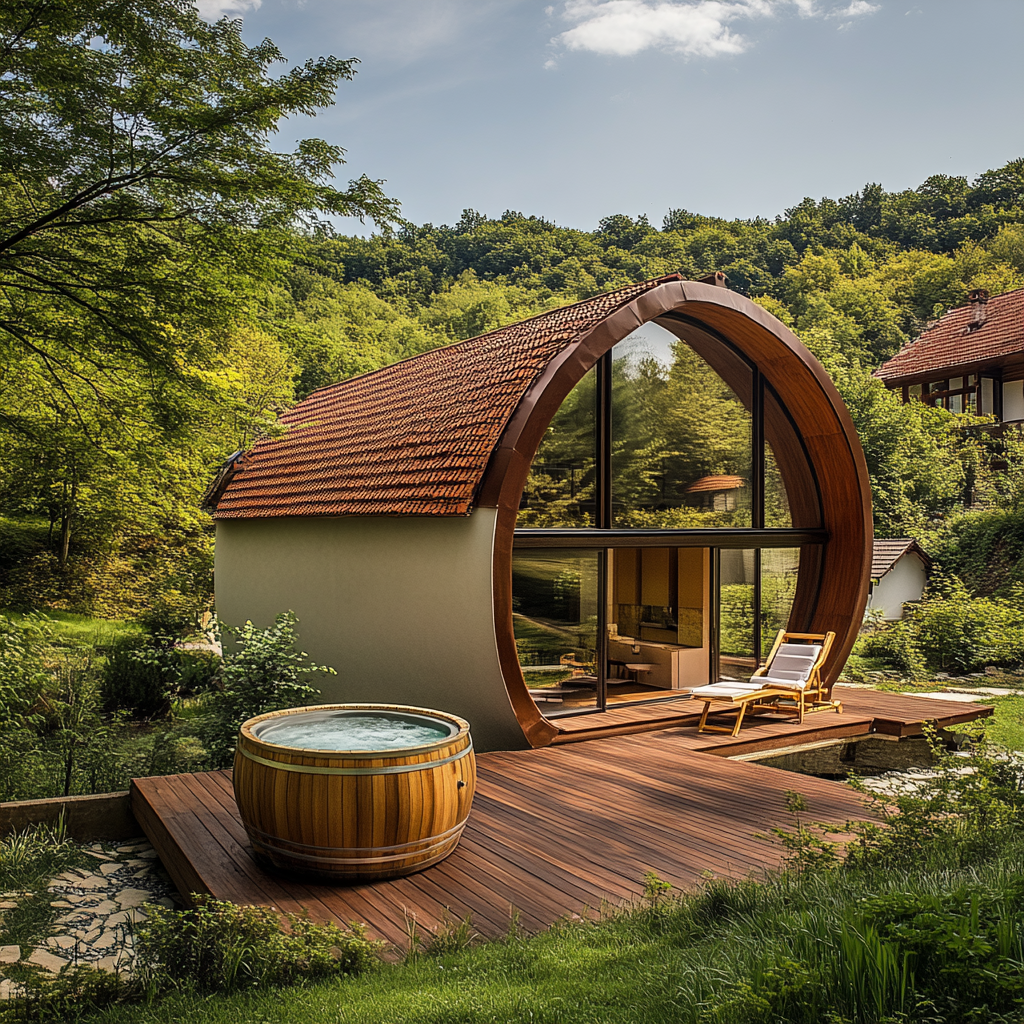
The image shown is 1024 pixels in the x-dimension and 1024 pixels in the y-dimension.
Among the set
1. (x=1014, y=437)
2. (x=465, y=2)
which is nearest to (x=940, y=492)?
(x=1014, y=437)

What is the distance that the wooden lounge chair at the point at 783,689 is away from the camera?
833 centimetres

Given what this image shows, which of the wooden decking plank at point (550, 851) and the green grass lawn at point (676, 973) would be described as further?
the wooden decking plank at point (550, 851)

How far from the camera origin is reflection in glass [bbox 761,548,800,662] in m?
10.3

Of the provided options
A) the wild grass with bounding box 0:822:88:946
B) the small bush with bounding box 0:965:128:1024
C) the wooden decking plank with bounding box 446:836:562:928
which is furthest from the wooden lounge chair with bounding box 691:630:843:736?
the small bush with bounding box 0:965:128:1024

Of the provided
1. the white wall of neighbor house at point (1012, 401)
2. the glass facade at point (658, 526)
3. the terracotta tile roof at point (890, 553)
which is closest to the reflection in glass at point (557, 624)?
the glass facade at point (658, 526)

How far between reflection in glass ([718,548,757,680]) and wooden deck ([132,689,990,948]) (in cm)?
199

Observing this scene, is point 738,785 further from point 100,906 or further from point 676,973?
point 100,906

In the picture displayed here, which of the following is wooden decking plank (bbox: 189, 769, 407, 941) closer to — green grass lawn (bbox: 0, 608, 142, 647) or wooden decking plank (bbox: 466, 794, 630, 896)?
wooden decking plank (bbox: 466, 794, 630, 896)

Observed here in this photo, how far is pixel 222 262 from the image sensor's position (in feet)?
21.2

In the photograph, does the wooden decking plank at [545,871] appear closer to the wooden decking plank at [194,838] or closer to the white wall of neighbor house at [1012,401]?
the wooden decking plank at [194,838]

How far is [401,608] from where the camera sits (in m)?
7.97

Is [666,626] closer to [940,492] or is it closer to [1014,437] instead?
[940,492]

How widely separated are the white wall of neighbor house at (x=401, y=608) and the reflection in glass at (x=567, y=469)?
0.98 m

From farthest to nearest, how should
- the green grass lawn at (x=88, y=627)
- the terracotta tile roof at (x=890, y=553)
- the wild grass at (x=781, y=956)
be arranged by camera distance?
the terracotta tile roof at (x=890, y=553)
the green grass lawn at (x=88, y=627)
the wild grass at (x=781, y=956)
